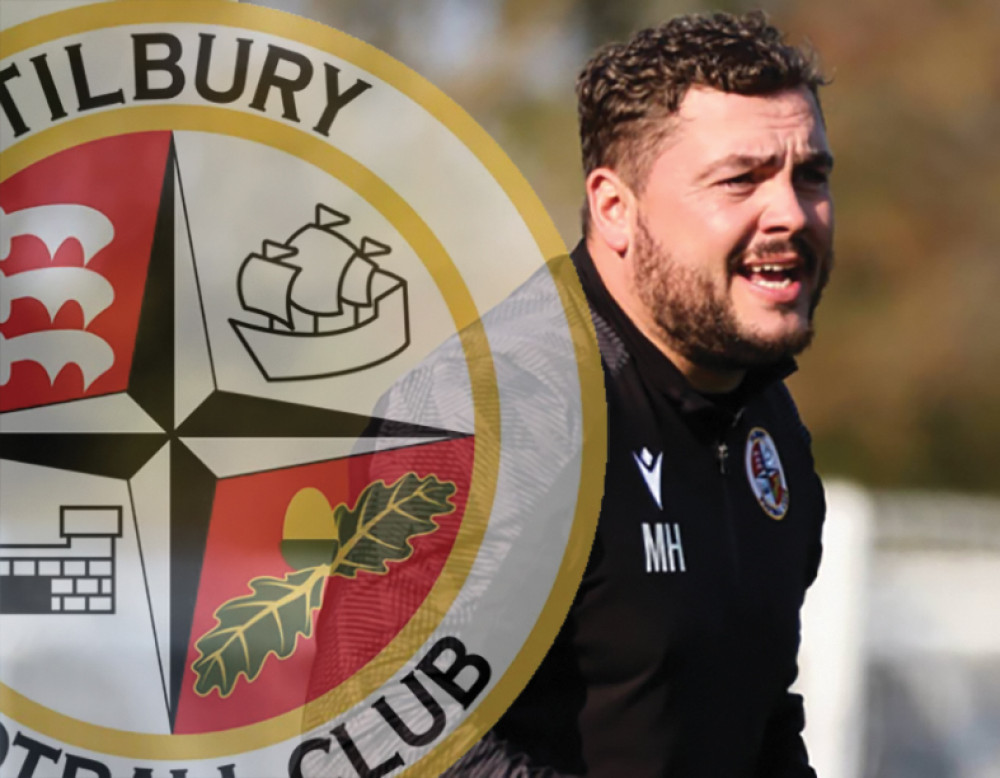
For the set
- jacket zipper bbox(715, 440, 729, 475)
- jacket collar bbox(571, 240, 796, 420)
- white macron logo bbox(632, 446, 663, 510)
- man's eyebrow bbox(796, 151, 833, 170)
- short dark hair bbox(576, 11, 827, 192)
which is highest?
short dark hair bbox(576, 11, 827, 192)

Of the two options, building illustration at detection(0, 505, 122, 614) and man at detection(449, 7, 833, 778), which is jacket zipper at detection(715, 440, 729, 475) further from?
building illustration at detection(0, 505, 122, 614)

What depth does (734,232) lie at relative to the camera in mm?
2553

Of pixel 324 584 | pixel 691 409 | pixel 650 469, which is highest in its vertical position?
pixel 691 409

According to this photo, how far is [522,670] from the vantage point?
2305 millimetres

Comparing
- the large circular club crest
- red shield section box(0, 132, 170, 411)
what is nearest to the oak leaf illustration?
the large circular club crest

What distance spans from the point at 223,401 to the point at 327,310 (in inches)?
17.2

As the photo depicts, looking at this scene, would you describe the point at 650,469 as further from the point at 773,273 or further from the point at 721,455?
the point at 773,273

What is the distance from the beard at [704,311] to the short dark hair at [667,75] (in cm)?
17

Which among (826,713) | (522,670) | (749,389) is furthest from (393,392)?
(826,713)

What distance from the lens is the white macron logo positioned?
2.45m

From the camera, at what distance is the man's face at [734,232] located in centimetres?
256

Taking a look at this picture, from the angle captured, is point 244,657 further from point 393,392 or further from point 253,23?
point 253,23

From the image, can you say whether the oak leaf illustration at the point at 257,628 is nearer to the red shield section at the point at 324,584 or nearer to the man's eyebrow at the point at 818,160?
the red shield section at the point at 324,584

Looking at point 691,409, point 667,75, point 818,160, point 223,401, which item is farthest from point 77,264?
point 818,160
